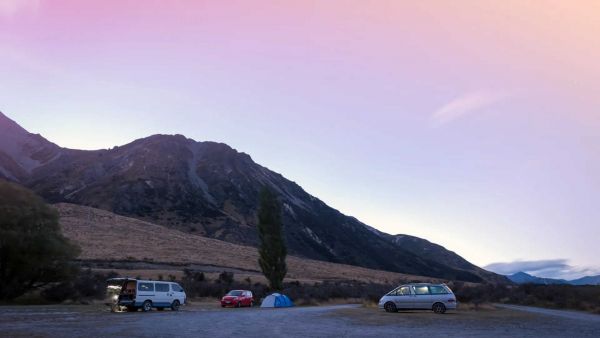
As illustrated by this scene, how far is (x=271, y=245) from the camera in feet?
184

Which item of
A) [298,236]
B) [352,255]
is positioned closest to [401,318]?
[298,236]

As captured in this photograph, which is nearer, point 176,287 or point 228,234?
point 176,287

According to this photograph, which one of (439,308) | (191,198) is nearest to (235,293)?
(439,308)

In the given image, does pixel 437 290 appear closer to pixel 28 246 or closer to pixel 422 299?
pixel 422 299

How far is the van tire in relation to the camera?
32.3 meters

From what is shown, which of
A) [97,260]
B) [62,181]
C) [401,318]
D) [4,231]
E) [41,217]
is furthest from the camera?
[62,181]

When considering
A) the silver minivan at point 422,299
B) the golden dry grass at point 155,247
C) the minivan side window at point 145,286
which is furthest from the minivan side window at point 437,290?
the golden dry grass at point 155,247

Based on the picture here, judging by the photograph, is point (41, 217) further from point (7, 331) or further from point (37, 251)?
point (7, 331)

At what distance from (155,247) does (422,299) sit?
7075 cm

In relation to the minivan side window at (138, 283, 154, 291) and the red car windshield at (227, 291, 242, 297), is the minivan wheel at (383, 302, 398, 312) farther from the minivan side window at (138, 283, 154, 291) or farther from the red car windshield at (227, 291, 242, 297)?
the red car windshield at (227, 291, 242, 297)

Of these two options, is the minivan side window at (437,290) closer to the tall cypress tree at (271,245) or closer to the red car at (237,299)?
the red car at (237,299)

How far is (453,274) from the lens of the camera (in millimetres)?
185875

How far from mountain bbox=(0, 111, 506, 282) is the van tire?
10506 centimetres

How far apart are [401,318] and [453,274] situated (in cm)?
16589
